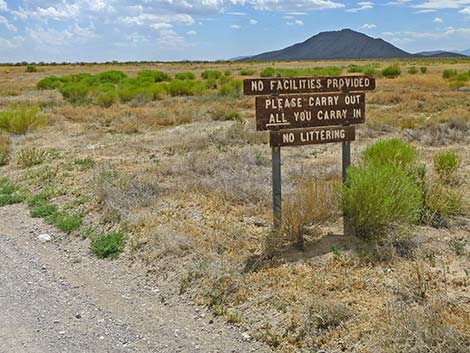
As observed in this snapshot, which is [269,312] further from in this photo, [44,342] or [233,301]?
[44,342]

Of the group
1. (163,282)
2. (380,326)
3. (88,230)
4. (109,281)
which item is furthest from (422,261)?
(88,230)

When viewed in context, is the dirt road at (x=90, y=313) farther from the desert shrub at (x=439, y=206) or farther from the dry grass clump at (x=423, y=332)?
the desert shrub at (x=439, y=206)

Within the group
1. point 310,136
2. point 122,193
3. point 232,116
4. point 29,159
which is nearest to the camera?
point 310,136

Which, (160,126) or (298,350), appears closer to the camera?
(298,350)

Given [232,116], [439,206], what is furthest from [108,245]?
[232,116]

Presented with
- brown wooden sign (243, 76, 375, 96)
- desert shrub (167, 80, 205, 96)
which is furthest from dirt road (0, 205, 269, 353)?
desert shrub (167, 80, 205, 96)

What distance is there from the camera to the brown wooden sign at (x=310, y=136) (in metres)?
6.24

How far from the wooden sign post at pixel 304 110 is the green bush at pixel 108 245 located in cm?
201

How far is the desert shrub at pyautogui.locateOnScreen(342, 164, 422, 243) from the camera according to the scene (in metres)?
6.11

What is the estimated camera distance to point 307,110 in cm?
635

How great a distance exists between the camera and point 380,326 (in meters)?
4.19

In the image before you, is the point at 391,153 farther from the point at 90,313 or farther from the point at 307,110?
the point at 90,313

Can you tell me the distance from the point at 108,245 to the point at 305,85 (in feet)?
10.4

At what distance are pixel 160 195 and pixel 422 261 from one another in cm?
Answer: 441
